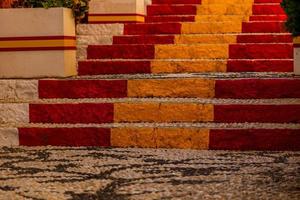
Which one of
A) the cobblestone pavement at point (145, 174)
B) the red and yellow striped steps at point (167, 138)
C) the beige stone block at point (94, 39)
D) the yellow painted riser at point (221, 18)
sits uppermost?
the yellow painted riser at point (221, 18)

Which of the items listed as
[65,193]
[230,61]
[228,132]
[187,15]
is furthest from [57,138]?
[187,15]

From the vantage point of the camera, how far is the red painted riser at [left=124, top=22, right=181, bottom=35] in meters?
6.23

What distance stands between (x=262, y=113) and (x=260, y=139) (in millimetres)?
237

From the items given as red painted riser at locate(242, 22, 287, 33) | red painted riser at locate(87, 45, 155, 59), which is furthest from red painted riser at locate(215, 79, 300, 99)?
red painted riser at locate(242, 22, 287, 33)

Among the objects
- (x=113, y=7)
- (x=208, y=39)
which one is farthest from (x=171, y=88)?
(x=113, y=7)

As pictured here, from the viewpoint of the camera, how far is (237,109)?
4.05 metres

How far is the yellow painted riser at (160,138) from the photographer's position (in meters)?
3.91

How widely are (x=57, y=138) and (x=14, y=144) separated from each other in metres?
0.29

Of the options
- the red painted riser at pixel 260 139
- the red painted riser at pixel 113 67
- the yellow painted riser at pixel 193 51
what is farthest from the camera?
the yellow painted riser at pixel 193 51

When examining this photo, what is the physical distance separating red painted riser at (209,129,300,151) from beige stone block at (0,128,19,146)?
1276 mm

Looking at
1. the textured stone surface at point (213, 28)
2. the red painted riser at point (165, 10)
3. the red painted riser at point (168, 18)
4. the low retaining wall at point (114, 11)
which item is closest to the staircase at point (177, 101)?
the textured stone surface at point (213, 28)

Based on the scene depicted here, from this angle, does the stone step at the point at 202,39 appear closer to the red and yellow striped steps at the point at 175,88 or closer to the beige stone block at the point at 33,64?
the beige stone block at the point at 33,64

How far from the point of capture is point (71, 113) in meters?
4.25

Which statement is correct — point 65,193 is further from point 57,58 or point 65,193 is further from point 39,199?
point 57,58
